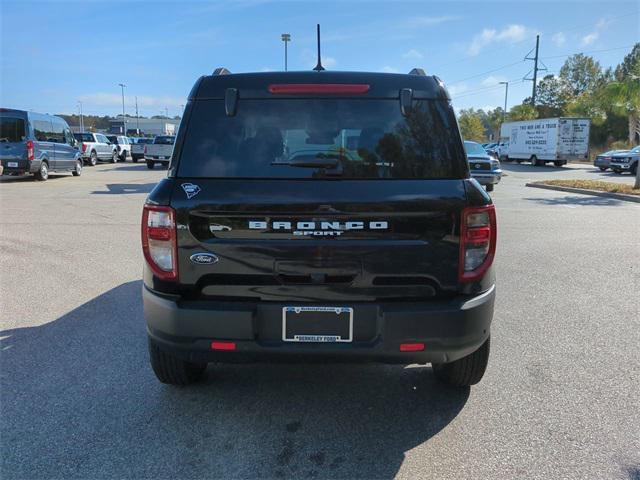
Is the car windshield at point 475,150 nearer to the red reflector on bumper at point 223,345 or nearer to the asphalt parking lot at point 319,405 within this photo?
the asphalt parking lot at point 319,405

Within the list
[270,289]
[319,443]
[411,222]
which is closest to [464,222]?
[411,222]

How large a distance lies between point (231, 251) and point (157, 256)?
449mm

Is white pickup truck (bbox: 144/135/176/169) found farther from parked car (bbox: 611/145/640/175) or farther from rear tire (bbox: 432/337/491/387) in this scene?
rear tire (bbox: 432/337/491/387)

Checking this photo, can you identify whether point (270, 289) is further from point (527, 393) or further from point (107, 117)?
point (107, 117)

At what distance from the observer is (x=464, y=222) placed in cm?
278

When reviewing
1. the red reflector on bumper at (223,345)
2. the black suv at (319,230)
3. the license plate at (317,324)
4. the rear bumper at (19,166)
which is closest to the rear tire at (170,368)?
the black suv at (319,230)

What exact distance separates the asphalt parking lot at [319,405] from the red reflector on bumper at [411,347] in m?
0.59

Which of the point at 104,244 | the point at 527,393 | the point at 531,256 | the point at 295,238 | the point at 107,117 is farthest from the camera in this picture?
the point at 107,117

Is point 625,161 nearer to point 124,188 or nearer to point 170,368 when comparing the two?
point 124,188

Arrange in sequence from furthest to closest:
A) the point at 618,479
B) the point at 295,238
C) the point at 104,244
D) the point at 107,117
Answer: the point at 107,117 → the point at 104,244 → the point at 295,238 → the point at 618,479

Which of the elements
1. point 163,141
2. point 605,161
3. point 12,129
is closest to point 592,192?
point 605,161

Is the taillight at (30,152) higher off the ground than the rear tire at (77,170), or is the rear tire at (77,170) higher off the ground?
the taillight at (30,152)

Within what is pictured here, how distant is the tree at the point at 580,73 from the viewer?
3211 inches

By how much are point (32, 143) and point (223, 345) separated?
1886 centimetres
